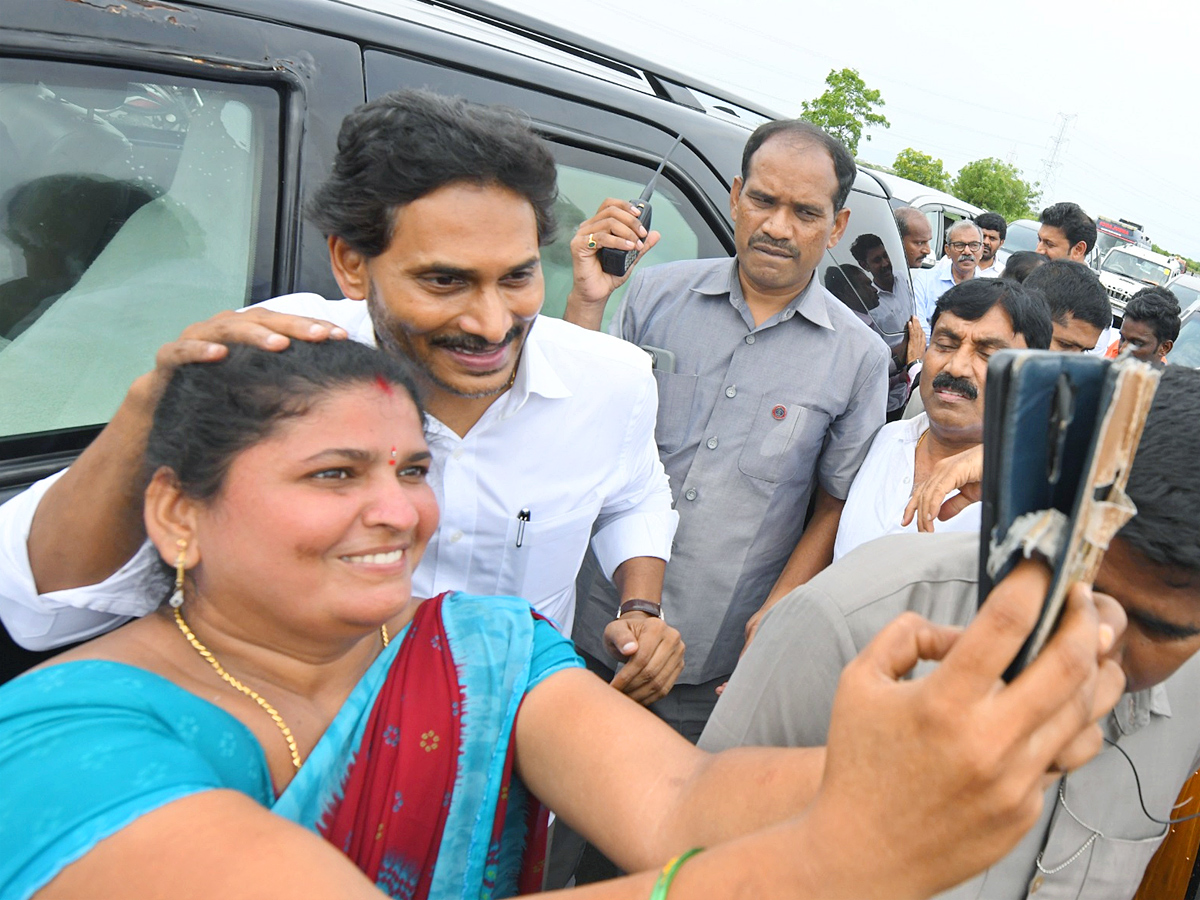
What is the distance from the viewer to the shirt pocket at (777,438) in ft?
8.05

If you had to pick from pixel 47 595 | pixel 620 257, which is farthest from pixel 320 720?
pixel 620 257

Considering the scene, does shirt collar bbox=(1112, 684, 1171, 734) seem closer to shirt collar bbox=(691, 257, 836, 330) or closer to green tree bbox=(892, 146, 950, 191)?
shirt collar bbox=(691, 257, 836, 330)

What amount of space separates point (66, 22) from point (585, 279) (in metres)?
1.22

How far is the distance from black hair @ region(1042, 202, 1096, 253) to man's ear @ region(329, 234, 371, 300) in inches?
212

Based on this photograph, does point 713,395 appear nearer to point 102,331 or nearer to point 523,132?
point 523,132

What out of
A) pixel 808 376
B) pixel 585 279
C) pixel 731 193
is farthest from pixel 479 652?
pixel 731 193

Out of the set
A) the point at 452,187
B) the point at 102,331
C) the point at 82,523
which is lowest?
the point at 82,523

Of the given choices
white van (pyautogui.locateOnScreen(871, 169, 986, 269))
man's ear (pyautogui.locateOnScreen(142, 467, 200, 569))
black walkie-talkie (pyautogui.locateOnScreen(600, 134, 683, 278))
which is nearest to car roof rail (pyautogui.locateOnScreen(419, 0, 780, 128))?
black walkie-talkie (pyautogui.locateOnScreen(600, 134, 683, 278))

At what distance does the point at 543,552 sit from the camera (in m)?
1.91

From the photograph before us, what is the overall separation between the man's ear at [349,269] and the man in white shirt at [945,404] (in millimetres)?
1347

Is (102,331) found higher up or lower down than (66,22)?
lower down

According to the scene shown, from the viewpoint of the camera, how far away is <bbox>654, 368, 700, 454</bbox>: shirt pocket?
2.53m

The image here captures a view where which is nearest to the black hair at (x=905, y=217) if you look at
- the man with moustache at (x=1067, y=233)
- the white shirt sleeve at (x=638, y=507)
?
the man with moustache at (x=1067, y=233)

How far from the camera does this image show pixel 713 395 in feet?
8.26
